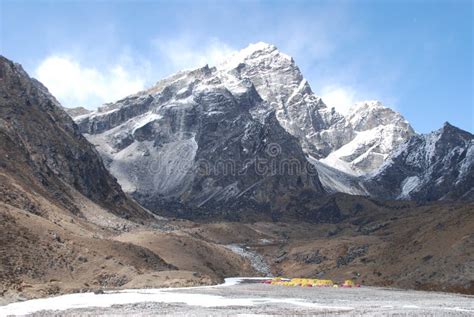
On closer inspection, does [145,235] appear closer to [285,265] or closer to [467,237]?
[285,265]

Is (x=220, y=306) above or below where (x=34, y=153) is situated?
below

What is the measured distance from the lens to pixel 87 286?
257 feet

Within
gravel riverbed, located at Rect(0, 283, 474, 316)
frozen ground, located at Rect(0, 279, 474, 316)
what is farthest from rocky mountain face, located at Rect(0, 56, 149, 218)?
gravel riverbed, located at Rect(0, 283, 474, 316)

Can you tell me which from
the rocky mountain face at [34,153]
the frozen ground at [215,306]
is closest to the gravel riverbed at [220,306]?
the frozen ground at [215,306]

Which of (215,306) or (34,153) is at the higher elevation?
(34,153)

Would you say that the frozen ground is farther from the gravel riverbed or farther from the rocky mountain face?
the rocky mountain face

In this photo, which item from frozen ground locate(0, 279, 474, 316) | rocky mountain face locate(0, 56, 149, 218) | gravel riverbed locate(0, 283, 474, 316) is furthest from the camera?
rocky mountain face locate(0, 56, 149, 218)

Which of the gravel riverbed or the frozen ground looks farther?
the frozen ground

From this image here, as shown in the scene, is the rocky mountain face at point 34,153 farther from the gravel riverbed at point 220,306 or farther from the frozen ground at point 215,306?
the gravel riverbed at point 220,306

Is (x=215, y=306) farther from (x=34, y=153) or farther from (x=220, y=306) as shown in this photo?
(x=34, y=153)

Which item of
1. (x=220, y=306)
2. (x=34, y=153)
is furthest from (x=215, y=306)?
(x=34, y=153)

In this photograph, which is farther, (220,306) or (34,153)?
(34,153)

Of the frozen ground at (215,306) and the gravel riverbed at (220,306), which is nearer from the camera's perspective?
the gravel riverbed at (220,306)

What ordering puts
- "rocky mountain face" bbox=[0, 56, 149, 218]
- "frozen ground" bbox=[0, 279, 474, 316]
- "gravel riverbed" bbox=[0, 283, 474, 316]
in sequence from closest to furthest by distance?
"gravel riverbed" bbox=[0, 283, 474, 316] → "frozen ground" bbox=[0, 279, 474, 316] → "rocky mountain face" bbox=[0, 56, 149, 218]
